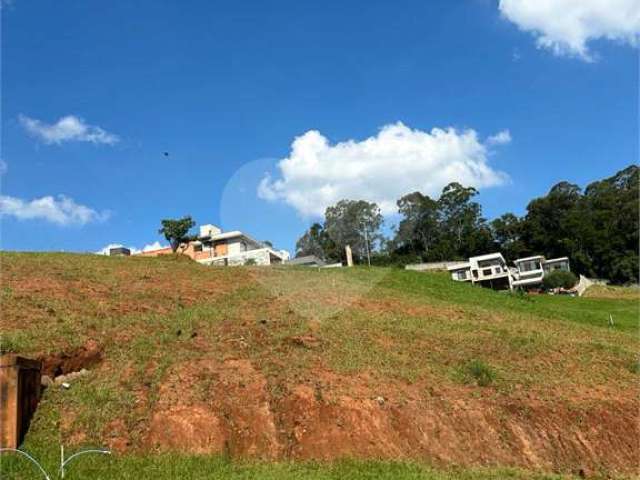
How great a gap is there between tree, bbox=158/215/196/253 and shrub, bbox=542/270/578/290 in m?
36.3

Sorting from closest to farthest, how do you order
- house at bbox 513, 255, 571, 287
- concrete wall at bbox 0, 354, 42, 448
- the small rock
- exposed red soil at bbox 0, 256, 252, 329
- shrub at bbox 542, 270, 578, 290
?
concrete wall at bbox 0, 354, 42, 448
the small rock
exposed red soil at bbox 0, 256, 252, 329
shrub at bbox 542, 270, 578, 290
house at bbox 513, 255, 571, 287

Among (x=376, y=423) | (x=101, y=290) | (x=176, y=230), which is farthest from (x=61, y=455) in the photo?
(x=176, y=230)

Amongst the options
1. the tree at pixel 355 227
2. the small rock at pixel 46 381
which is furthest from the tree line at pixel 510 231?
the small rock at pixel 46 381

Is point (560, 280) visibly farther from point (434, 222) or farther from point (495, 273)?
point (434, 222)

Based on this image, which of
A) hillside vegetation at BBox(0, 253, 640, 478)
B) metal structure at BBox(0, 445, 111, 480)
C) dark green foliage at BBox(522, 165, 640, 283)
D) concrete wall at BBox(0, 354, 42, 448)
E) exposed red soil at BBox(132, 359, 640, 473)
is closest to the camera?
metal structure at BBox(0, 445, 111, 480)

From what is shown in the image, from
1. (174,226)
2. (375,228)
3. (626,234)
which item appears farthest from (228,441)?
(626,234)

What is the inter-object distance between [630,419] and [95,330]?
10185 mm

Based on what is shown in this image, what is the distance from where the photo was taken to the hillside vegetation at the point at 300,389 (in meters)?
7.94

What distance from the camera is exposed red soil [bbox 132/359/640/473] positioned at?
8242 millimetres

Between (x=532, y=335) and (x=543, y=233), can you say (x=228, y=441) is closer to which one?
(x=532, y=335)

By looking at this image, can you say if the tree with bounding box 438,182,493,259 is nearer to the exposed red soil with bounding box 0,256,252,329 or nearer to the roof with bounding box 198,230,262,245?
the roof with bounding box 198,230,262,245

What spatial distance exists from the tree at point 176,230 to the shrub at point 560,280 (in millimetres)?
36258

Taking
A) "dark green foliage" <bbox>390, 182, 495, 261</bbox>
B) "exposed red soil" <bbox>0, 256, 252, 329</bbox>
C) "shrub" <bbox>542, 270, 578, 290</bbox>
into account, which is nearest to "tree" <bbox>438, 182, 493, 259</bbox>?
"dark green foliage" <bbox>390, 182, 495, 261</bbox>

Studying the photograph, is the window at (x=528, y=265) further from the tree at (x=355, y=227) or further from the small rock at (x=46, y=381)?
the small rock at (x=46, y=381)
